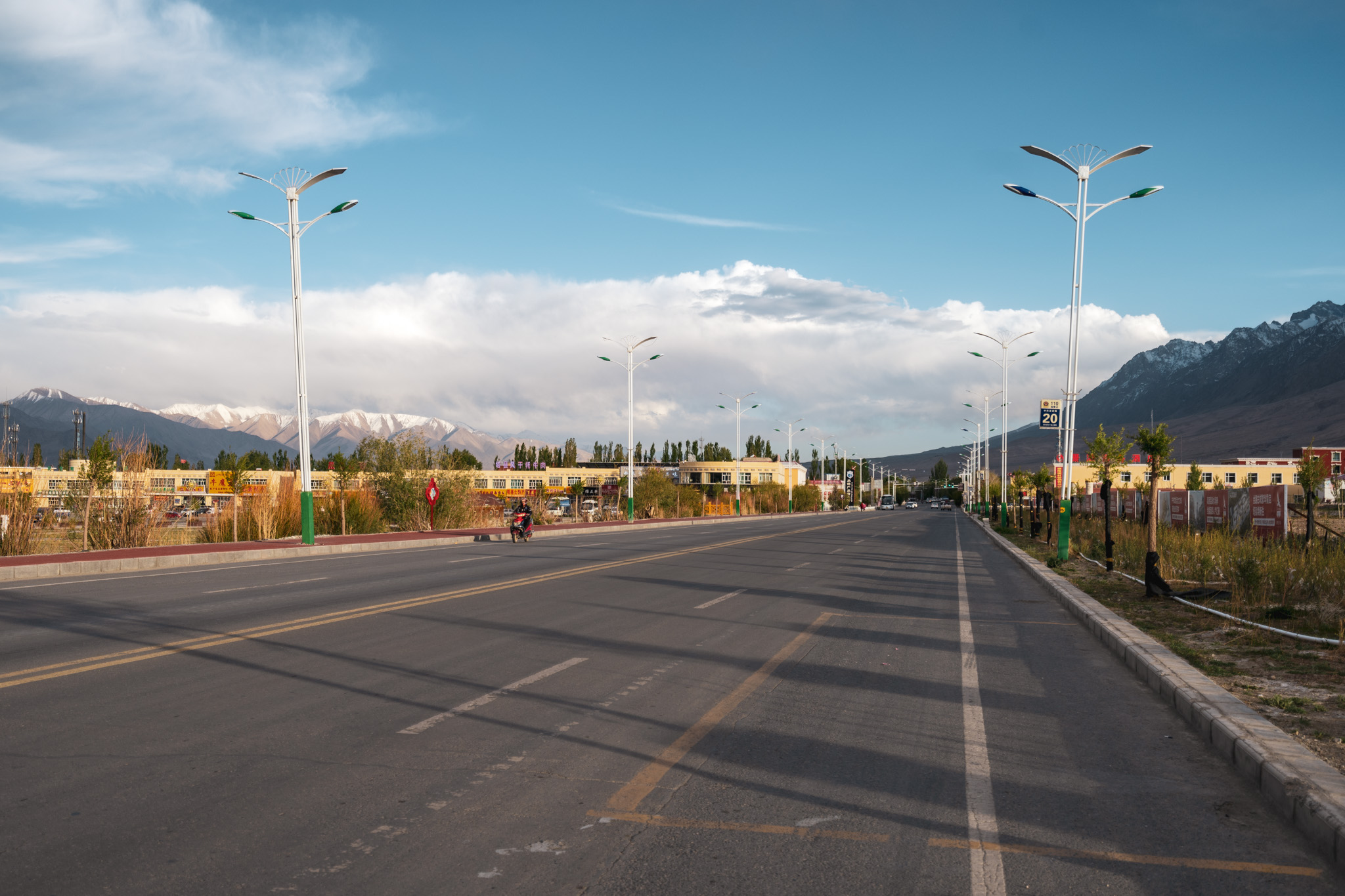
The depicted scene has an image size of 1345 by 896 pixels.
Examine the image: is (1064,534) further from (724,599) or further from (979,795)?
(979,795)

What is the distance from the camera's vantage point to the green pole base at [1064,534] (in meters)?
22.5

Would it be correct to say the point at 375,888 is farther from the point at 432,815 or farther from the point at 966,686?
the point at 966,686

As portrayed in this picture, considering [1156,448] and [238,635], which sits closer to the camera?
[238,635]

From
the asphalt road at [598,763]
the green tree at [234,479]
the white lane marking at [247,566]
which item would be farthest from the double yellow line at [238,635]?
the green tree at [234,479]

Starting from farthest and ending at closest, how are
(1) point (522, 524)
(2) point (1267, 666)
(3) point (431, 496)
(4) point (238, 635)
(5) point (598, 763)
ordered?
(3) point (431, 496)
(1) point (522, 524)
(4) point (238, 635)
(2) point (1267, 666)
(5) point (598, 763)

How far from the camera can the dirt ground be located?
20.8 feet

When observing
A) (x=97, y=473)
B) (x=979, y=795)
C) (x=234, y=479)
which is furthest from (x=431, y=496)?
(x=979, y=795)

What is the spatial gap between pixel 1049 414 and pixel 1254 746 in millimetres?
29520

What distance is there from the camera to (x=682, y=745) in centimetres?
607

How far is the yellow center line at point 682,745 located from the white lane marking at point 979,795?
5.64 ft

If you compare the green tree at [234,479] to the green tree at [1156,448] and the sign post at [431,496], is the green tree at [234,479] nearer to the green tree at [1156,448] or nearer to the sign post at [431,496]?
the sign post at [431,496]

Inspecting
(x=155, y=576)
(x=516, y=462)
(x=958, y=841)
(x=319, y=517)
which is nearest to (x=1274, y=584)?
(x=958, y=841)

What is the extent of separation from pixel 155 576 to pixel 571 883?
16.7 m

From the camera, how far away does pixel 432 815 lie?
4.72 metres
